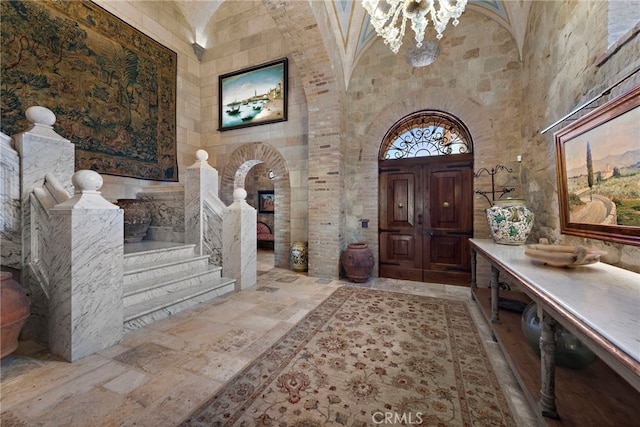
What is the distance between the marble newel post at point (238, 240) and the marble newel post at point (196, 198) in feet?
1.41

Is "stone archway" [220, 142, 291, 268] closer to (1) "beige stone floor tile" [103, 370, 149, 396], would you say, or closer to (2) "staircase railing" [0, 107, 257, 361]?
(2) "staircase railing" [0, 107, 257, 361]

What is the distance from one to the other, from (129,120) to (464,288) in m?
6.69

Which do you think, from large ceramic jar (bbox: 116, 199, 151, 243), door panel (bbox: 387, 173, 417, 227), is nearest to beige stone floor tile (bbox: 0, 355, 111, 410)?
large ceramic jar (bbox: 116, 199, 151, 243)

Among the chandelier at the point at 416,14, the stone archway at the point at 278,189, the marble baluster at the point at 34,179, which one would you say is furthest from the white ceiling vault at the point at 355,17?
the marble baluster at the point at 34,179

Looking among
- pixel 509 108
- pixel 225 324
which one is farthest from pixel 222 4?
pixel 225 324

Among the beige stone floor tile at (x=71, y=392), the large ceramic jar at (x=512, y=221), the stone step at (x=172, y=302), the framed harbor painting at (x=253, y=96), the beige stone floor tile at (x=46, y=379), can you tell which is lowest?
the beige stone floor tile at (x=71, y=392)

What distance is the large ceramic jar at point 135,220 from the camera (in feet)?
13.3

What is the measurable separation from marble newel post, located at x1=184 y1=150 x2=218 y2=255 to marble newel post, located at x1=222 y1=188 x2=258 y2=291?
1.41 feet

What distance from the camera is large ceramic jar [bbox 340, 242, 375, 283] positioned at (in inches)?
165

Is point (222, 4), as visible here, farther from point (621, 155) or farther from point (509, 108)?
point (621, 155)

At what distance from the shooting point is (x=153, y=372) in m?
1.81

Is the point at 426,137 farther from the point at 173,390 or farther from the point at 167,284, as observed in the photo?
the point at 173,390

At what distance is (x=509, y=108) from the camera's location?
3.73 m

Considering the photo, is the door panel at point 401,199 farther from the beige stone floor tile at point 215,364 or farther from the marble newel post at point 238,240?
the beige stone floor tile at point 215,364
